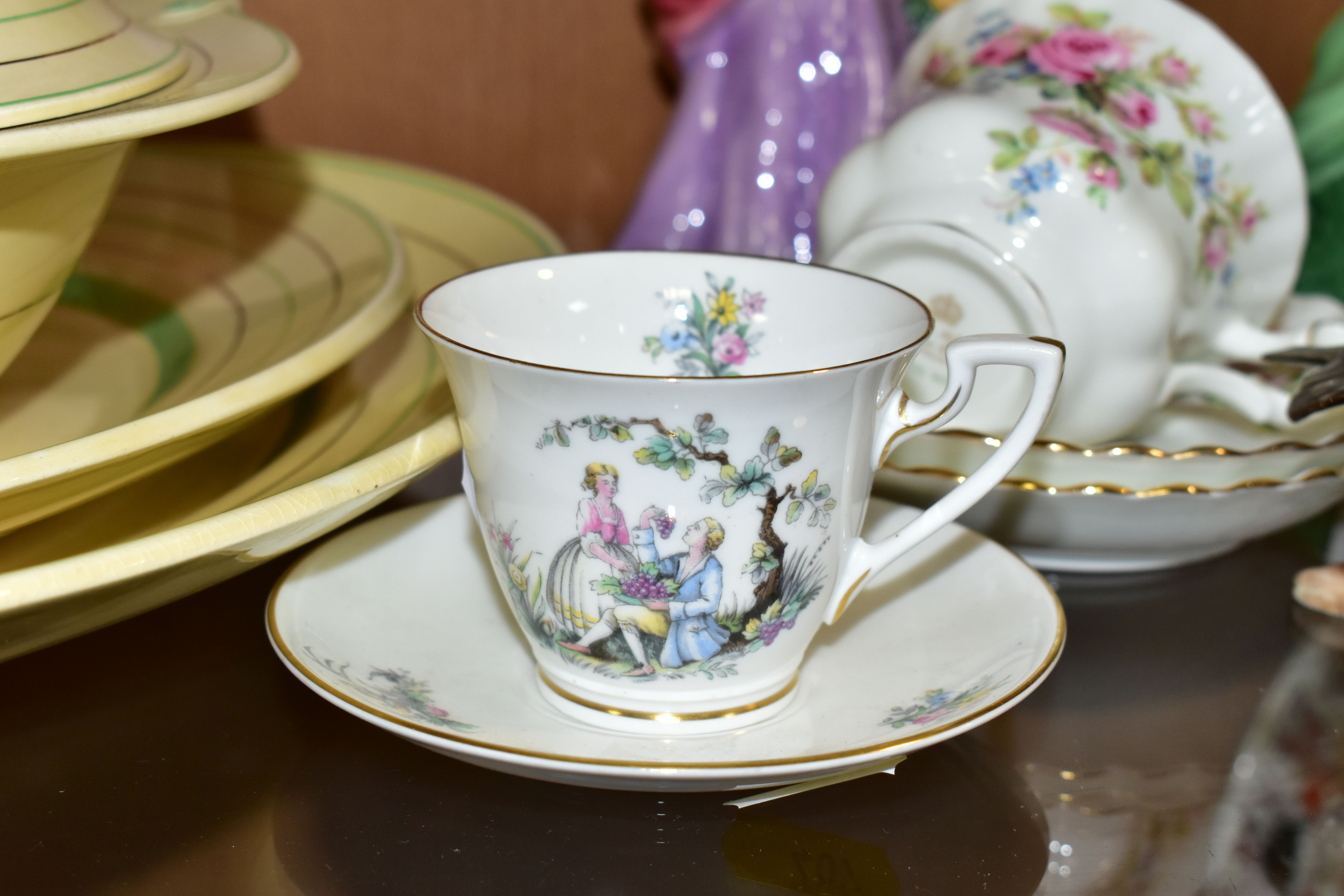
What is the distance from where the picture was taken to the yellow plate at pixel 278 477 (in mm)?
339

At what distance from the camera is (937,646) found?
0.43 m

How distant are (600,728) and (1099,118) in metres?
0.34

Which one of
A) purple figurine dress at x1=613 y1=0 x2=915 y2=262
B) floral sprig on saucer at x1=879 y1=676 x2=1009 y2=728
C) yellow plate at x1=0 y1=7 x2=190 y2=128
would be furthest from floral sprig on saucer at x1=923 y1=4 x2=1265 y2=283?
yellow plate at x1=0 y1=7 x2=190 y2=128

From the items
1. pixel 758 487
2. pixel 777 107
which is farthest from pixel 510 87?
pixel 758 487

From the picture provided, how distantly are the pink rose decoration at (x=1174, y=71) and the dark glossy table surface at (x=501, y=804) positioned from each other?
28 cm

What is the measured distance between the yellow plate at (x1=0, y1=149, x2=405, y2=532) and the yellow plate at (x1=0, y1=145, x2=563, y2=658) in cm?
2

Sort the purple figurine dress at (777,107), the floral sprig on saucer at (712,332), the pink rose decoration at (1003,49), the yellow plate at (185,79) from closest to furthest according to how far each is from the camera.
→ the yellow plate at (185,79) < the floral sprig on saucer at (712,332) < the pink rose decoration at (1003,49) < the purple figurine dress at (777,107)

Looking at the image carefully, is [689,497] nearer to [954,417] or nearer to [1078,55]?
[954,417]

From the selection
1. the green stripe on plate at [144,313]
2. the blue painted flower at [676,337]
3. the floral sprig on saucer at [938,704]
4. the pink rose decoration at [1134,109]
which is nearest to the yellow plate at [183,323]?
the green stripe on plate at [144,313]

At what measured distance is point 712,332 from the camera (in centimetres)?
50

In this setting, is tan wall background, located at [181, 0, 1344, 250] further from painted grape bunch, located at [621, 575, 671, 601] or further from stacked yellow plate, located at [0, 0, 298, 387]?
painted grape bunch, located at [621, 575, 671, 601]

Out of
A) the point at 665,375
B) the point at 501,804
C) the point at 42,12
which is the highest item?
the point at 42,12

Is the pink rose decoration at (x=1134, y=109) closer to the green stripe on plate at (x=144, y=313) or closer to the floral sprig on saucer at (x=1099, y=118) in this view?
the floral sprig on saucer at (x=1099, y=118)

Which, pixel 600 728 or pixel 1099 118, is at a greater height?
pixel 1099 118
